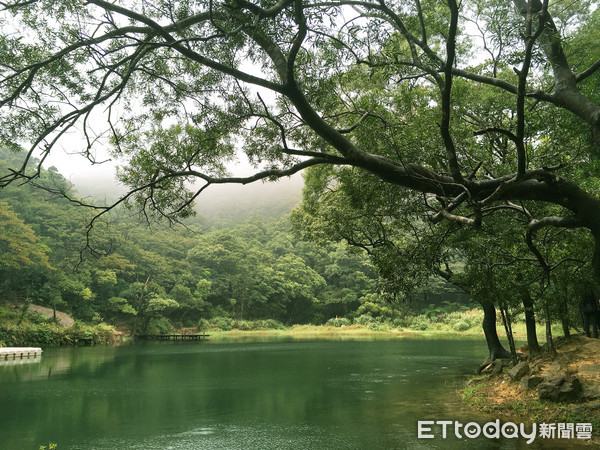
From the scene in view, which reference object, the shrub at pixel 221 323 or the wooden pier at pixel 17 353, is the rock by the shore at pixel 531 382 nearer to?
the wooden pier at pixel 17 353

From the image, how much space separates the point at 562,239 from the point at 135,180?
6.70m

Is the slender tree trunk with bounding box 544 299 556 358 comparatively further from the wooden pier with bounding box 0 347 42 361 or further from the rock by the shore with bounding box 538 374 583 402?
the wooden pier with bounding box 0 347 42 361

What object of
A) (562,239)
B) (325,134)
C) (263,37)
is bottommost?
(562,239)

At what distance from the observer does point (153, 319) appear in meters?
32.9

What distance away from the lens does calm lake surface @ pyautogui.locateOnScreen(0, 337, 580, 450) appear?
22.4 feet

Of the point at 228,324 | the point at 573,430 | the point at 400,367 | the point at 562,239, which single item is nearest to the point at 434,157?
the point at 562,239

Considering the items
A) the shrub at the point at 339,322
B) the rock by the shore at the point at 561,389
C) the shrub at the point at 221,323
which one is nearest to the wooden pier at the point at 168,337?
the shrub at the point at 221,323

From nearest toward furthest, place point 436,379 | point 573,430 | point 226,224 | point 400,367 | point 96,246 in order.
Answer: point 573,430, point 436,379, point 400,367, point 96,246, point 226,224

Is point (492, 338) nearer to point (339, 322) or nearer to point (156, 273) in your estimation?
point (156, 273)

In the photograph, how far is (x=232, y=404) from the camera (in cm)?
952

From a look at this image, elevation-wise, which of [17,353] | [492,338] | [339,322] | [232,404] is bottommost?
[339,322]

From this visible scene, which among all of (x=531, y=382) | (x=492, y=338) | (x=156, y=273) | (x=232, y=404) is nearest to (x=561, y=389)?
(x=531, y=382)

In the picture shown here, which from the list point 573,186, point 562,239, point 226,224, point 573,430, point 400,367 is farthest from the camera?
point 226,224

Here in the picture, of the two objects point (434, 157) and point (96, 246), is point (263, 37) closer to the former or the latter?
point (434, 157)
